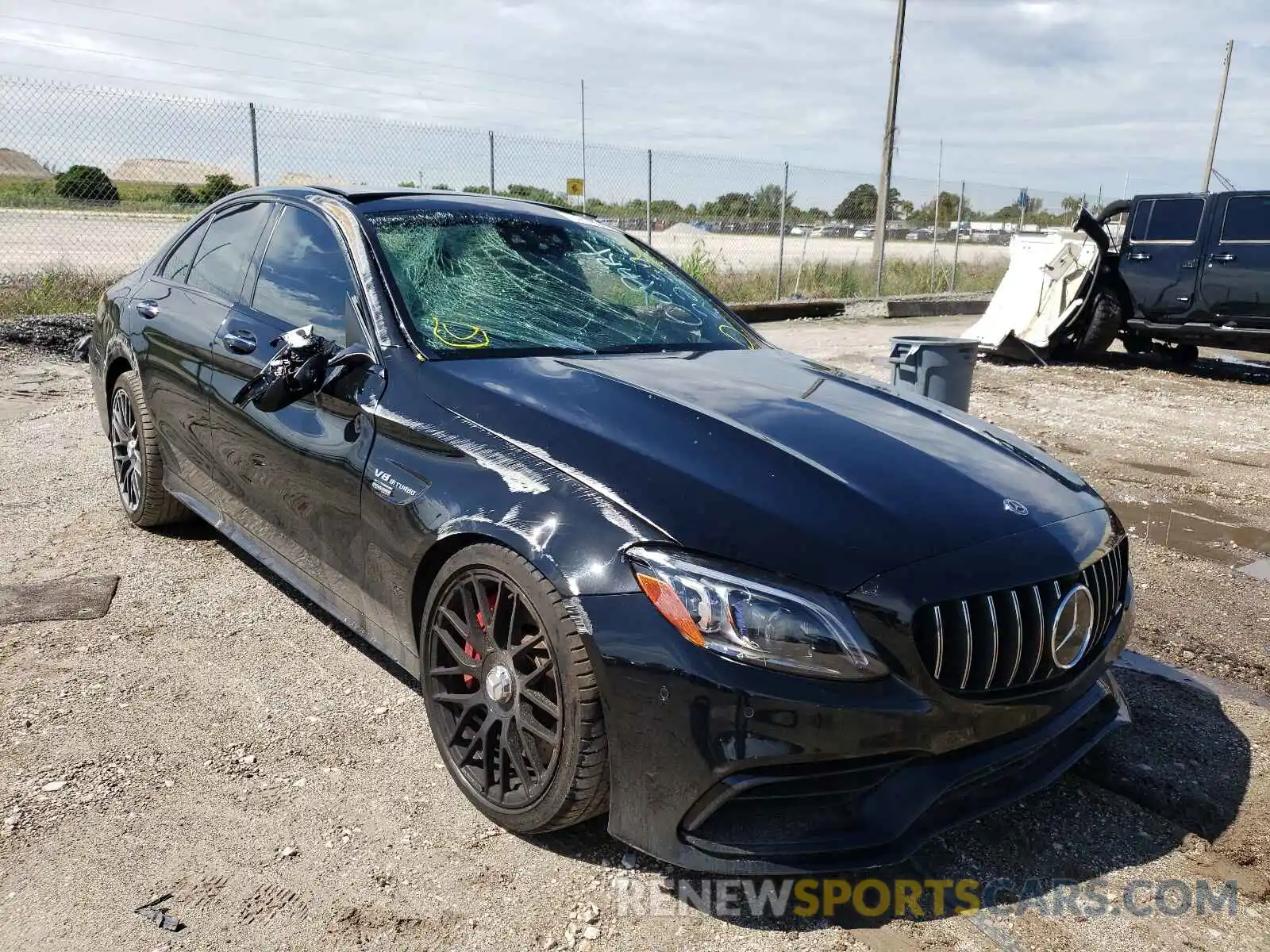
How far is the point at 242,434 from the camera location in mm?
3432

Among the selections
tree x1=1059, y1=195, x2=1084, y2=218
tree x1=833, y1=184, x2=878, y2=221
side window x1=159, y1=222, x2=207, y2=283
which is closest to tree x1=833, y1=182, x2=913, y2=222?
tree x1=833, y1=184, x2=878, y2=221

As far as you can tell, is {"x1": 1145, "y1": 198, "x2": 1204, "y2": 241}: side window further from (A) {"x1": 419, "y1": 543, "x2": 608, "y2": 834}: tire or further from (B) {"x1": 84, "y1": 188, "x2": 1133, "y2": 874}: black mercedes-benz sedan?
(A) {"x1": 419, "y1": 543, "x2": 608, "y2": 834}: tire

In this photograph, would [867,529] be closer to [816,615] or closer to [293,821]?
[816,615]

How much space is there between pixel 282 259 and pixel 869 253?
21.1 m

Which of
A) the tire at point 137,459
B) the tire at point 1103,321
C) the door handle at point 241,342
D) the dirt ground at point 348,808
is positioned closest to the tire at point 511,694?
the dirt ground at point 348,808

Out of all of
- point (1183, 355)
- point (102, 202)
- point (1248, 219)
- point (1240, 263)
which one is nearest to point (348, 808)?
point (102, 202)

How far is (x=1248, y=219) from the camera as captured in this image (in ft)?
34.6

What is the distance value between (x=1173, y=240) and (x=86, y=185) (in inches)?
459

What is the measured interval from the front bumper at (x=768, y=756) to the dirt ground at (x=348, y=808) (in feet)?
0.93

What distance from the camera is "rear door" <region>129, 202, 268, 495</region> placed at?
376cm

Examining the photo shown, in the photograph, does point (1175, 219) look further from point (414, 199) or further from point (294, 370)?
point (294, 370)

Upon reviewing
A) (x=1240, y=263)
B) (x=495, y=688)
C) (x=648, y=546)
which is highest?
(x=1240, y=263)

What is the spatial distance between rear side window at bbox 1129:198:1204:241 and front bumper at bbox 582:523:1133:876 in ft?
35.3

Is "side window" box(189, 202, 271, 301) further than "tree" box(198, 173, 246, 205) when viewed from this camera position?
No
